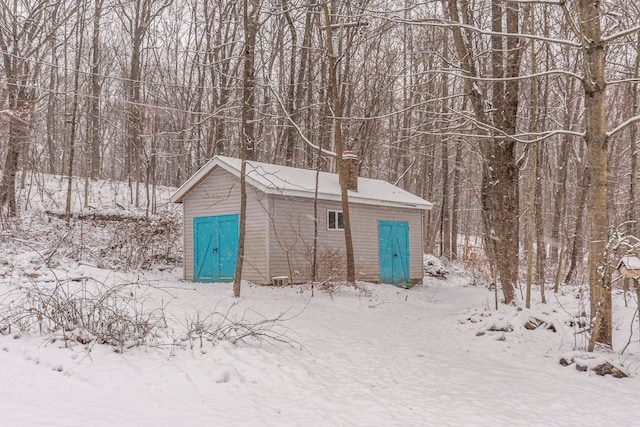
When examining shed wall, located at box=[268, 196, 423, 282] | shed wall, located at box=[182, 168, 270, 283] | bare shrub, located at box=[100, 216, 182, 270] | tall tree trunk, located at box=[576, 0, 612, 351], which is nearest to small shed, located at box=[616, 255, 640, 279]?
tall tree trunk, located at box=[576, 0, 612, 351]

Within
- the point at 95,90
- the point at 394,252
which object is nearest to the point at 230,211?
the point at 394,252

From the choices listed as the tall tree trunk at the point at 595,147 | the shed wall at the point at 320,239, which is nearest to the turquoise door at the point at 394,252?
the shed wall at the point at 320,239

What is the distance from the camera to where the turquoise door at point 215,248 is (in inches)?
545

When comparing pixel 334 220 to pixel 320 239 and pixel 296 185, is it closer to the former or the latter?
pixel 320 239

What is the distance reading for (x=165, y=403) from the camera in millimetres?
4406

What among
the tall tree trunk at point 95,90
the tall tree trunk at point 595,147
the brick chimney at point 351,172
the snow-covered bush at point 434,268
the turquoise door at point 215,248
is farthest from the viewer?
the tall tree trunk at point 95,90

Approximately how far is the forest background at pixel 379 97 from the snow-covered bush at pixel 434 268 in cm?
172

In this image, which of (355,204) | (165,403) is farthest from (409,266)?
(165,403)

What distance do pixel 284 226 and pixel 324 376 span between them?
7.85m

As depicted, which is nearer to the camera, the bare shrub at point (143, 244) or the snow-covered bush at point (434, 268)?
the bare shrub at point (143, 244)

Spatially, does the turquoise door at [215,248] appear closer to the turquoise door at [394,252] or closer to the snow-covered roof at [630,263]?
the turquoise door at [394,252]

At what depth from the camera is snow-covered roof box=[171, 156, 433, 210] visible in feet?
43.2

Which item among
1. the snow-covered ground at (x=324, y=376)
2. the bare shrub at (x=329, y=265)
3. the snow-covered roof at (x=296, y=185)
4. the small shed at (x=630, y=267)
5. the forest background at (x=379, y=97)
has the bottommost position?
the snow-covered ground at (x=324, y=376)

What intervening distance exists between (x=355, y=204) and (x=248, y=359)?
996 cm
